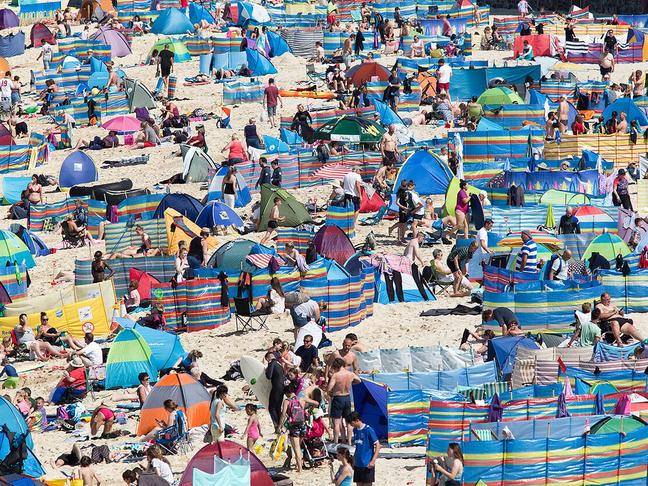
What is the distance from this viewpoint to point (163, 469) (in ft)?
56.4

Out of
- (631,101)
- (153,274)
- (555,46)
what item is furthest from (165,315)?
(555,46)

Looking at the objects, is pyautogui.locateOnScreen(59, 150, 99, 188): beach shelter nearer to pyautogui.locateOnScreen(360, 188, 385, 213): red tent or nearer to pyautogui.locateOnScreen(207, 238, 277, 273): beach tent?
pyautogui.locateOnScreen(360, 188, 385, 213): red tent

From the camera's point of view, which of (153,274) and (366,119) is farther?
(366,119)

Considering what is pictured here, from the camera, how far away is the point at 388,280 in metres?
24.4

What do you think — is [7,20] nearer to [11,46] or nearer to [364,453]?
[11,46]

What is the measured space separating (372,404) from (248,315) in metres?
5.73

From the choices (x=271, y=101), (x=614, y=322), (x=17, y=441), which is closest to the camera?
(x=17, y=441)

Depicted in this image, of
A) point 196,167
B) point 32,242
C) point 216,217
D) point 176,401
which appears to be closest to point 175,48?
point 196,167

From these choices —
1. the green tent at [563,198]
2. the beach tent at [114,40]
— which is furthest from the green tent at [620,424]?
the beach tent at [114,40]

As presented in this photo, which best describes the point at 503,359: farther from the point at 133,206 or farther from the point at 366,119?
the point at 366,119

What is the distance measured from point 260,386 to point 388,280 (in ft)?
18.7

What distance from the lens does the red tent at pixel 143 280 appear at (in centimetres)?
2538

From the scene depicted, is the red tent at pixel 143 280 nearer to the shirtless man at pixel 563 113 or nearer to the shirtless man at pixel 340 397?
the shirtless man at pixel 340 397

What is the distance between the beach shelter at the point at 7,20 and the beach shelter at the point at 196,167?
20735mm
